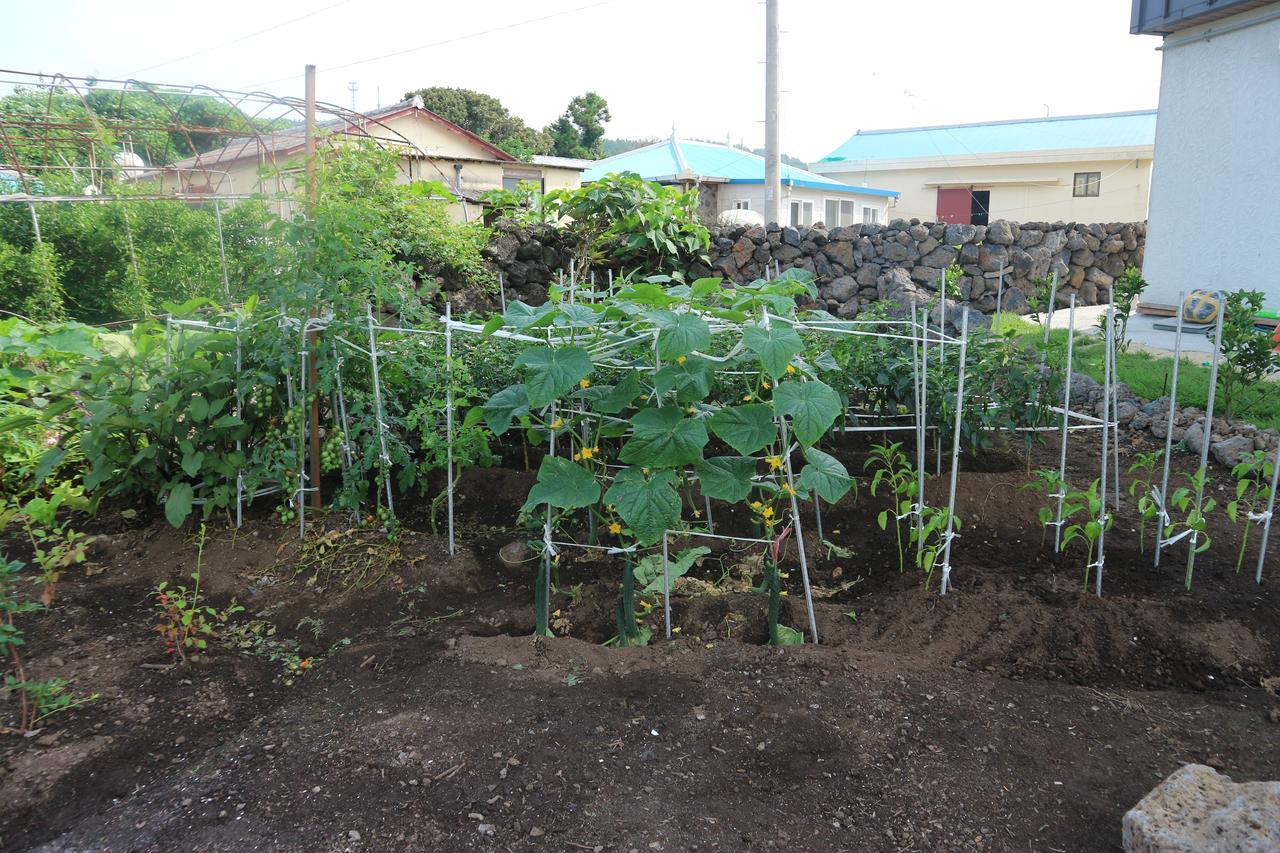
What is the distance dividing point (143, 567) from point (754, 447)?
9.23 ft

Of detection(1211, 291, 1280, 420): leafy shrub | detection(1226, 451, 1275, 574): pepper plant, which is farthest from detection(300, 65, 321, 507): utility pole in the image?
detection(1211, 291, 1280, 420): leafy shrub

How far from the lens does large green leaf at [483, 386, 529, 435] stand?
10.4ft

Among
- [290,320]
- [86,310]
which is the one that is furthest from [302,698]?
[86,310]

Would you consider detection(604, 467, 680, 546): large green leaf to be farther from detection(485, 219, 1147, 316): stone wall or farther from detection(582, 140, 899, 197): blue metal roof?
detection(582, 140, 899, 197): blue metal roof

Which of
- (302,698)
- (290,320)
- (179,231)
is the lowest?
(302,698)

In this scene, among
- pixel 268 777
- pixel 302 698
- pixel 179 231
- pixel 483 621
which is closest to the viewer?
pixel 268 777

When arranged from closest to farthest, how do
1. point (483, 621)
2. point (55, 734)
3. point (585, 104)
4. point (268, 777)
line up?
point (268, 777)
point (55, 734)
point (483, 621)
point (585, 104)

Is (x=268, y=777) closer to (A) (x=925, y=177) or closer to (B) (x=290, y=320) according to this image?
(B) (x=290, y=320)

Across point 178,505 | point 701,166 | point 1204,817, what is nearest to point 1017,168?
point 701,166

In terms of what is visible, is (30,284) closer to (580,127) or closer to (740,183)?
(740,183)

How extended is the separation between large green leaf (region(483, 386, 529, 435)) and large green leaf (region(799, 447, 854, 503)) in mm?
1036

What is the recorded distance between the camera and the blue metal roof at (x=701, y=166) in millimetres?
20031

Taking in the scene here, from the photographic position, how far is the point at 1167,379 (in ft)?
19.9

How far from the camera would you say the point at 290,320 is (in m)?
3.87
